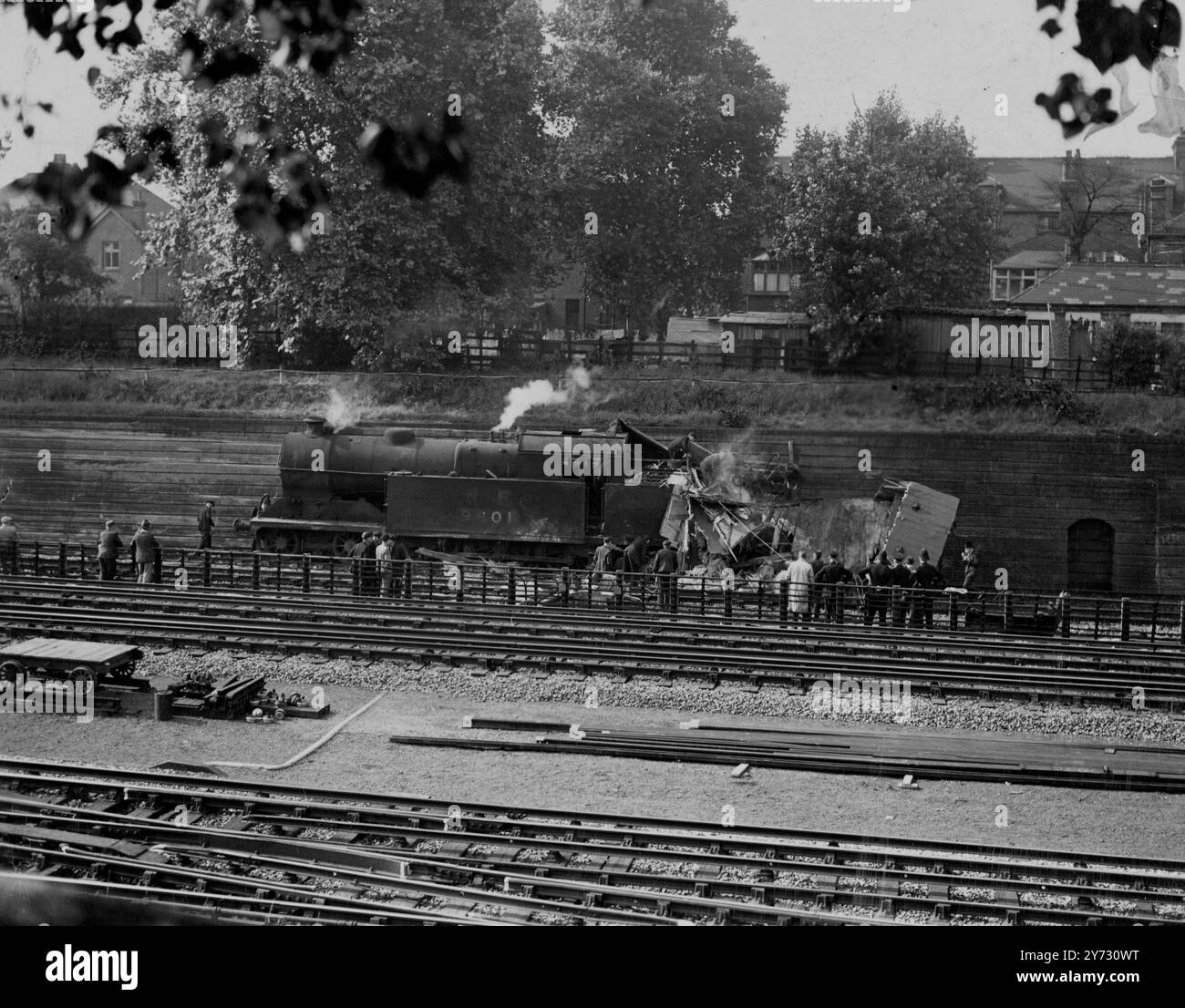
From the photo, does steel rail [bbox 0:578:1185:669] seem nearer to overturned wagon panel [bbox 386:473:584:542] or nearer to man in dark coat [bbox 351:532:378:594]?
man in dark coat [bbox 351:532:378:594]

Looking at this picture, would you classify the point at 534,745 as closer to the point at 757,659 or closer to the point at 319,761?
the point at 319,761

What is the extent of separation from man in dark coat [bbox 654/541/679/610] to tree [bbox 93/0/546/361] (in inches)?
501

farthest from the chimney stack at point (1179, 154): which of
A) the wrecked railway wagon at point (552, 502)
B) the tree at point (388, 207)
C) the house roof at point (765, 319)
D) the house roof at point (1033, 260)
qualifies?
the wrecked railway wagon at point (552, 502)

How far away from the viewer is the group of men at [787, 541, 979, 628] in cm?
2120

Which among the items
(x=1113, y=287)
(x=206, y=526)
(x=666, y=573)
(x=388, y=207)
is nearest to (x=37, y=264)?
(x=388, y=207)

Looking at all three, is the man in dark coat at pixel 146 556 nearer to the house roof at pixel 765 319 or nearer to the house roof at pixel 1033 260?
the house roof at pixel 765 319

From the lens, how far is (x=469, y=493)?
85.8 feet

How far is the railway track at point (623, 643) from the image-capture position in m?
18.1

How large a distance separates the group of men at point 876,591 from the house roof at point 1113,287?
1634 cm

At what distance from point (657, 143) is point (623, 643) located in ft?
75.9

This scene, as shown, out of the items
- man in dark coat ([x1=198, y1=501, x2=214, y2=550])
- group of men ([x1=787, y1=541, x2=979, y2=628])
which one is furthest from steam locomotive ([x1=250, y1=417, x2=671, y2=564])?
group of men ([x1=787, y1=541, x2=979, y2=628])

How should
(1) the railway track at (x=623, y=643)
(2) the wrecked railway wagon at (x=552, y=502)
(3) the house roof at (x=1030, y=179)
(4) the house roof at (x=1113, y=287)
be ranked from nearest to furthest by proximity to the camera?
(1) the railway track at (x=623, y=643), (2) the wrecked railway wagon at (x=552, y=502), (4) the house roof at (x=1113, y=287), (3) the house roof at (x=1030, y=179)
